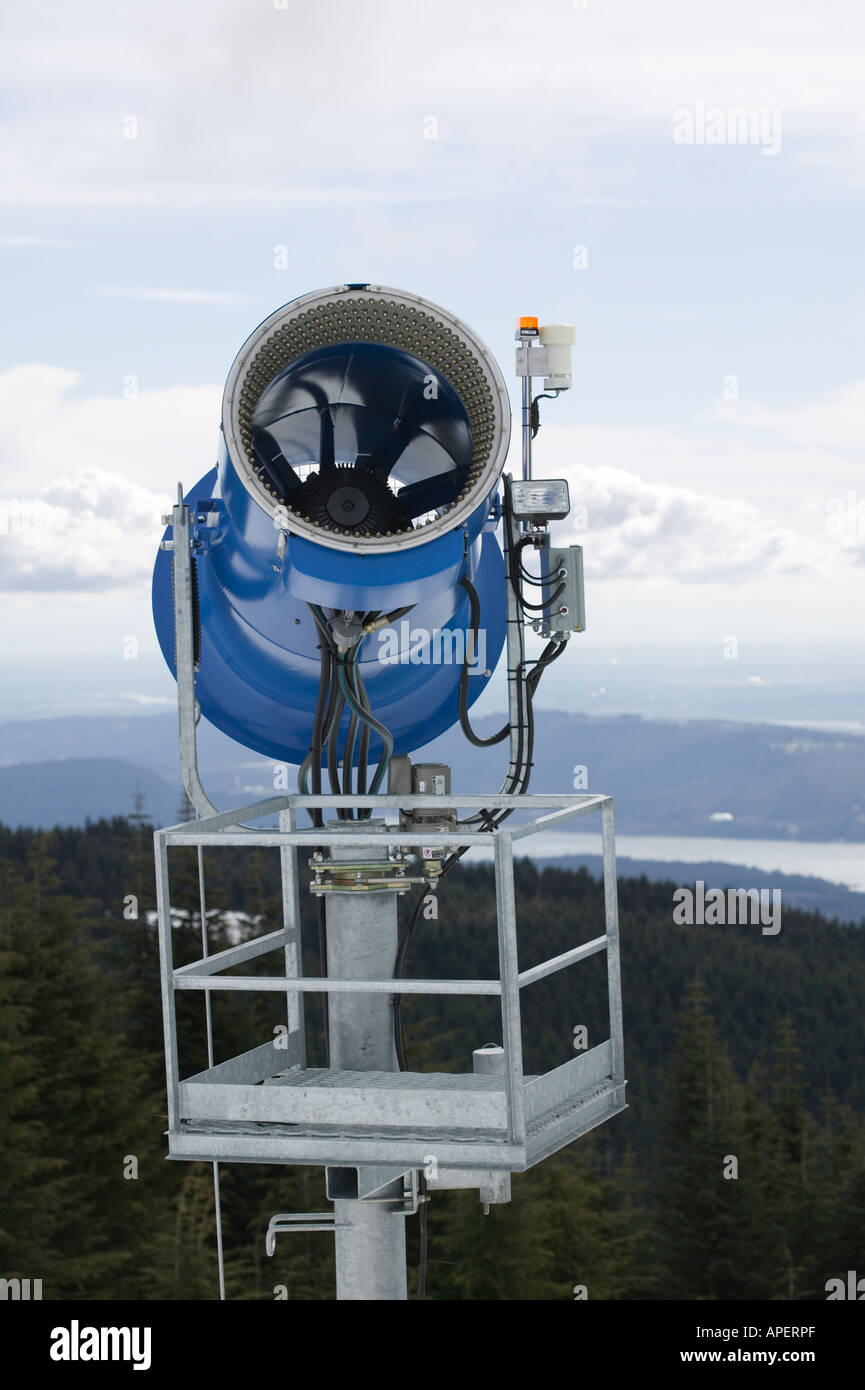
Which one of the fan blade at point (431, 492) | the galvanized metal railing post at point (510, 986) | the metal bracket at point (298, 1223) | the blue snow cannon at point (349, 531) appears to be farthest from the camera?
the fan blade at point (431, 492)

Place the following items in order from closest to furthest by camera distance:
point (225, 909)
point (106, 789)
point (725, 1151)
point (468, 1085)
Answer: point (468, 1085) → point (225, 909) → point (725, 1151) → point (106, 789)

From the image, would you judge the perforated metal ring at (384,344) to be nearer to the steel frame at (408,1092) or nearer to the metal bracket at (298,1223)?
the steel frame at (408,1092)

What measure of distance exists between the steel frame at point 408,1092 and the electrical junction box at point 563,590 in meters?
0.85

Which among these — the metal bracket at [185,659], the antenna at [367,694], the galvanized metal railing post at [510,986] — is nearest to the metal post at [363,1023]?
the antenna at [367,694]

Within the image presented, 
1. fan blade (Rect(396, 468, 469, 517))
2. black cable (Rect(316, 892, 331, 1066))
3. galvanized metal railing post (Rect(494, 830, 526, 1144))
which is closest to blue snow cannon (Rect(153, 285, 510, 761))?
fan blade (Rect(396, 468, 469, 517))

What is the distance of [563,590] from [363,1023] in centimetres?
230

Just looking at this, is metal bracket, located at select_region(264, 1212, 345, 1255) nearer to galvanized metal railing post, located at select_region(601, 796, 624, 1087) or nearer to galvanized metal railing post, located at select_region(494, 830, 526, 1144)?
galvanized metal railing post, located at select_region(494, 830, 526, 1144)

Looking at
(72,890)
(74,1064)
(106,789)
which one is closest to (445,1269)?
(74,1064)

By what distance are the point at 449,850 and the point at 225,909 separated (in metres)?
46.0

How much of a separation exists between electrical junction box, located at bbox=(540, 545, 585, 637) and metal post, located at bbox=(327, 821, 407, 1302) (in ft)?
4.52

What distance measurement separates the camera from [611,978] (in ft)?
24.6

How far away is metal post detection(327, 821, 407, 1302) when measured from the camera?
25.0ft

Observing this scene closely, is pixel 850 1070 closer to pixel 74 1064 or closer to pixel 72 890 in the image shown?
pixel 72 890

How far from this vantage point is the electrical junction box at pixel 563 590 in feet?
25.9
